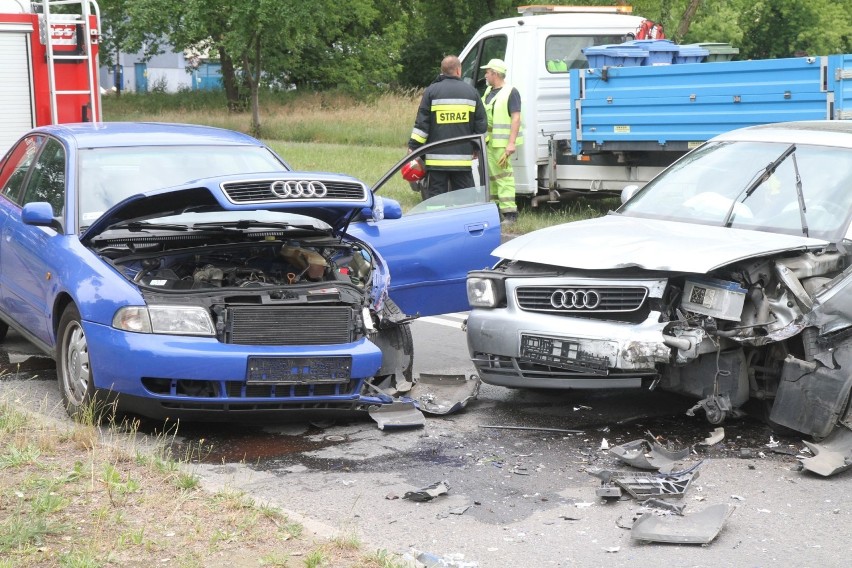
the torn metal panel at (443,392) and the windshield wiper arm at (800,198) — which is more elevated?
the windshield wiper arm at (800,198)

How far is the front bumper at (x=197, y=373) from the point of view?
5.84 metres

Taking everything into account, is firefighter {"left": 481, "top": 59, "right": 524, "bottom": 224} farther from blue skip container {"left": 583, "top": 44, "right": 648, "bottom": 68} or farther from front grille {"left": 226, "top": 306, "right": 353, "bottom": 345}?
front grille {"left": 226, "top": 306, "right": 353, "bottom": 345}

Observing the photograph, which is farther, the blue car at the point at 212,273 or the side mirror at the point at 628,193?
the side mirror at the point at 628,193

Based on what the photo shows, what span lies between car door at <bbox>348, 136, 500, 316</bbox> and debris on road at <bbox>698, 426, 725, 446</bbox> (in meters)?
2.04

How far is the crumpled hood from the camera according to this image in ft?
19.6

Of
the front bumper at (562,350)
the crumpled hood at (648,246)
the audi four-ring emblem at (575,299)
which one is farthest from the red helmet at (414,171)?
the audi four-ring emblem at (575,299)

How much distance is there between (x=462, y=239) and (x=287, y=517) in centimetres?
339

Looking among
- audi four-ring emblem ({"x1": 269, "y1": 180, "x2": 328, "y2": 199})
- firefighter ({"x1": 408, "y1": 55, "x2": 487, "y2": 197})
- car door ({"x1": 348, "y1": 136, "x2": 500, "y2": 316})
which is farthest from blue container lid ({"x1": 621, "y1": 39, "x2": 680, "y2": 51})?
audi four-ring emblem ({"x1": 269, "y1": 180, "x2": 328, "y2": 199})

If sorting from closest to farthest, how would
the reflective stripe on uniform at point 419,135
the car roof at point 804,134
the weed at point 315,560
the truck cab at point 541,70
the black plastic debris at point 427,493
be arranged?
the weed at point 315,560
the black plastic debris at point 427,493
the car roof at point 804,134
the reflective stripe on uniform at point 419,135
the truck cab at point 541,70

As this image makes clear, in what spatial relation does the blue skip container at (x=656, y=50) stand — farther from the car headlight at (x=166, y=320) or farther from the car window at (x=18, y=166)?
the car headlight at (x=166, y=320)

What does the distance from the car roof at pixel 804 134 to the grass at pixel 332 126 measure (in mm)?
5889

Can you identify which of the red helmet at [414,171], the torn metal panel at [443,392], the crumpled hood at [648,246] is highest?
the red helmet at [414,171]

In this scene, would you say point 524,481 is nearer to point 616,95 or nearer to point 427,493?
point 427,493

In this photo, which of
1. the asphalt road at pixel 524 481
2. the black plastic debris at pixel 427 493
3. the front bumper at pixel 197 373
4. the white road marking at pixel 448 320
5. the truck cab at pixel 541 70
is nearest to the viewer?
the asphalt road at pixel 524 481
